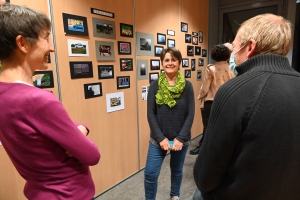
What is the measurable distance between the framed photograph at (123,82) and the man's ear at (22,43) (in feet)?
5.07

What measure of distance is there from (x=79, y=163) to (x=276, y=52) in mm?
933

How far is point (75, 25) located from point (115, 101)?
88 centimetres

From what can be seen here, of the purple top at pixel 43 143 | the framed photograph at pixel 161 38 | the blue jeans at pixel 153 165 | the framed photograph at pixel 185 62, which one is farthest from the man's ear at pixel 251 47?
the framed photograph at pixel 185 62

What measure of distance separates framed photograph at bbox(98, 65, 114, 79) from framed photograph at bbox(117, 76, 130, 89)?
0.39ft

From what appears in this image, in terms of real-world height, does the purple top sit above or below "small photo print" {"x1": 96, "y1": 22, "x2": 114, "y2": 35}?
below

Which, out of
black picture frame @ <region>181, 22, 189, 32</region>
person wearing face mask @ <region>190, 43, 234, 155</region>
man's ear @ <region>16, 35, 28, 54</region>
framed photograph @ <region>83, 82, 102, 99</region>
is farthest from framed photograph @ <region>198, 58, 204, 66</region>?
man's ear @ <region>16, 35, 28, 54</region>

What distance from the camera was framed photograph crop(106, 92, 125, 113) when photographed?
7.15ft

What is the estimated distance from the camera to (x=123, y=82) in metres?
2.33

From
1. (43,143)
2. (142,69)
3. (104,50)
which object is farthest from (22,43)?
(142,69)

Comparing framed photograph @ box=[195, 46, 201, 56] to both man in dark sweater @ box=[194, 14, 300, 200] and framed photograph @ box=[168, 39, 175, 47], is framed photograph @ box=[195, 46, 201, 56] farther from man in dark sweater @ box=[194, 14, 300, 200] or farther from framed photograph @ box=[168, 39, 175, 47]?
man in dark sweater @ box=[194, 14, 300, 200]

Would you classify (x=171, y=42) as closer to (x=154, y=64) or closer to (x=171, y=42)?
(x=171, y=42)

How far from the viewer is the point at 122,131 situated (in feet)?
7.84

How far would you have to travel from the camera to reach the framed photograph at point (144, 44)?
248 centimetres

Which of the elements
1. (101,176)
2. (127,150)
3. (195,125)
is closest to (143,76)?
(127,150)
